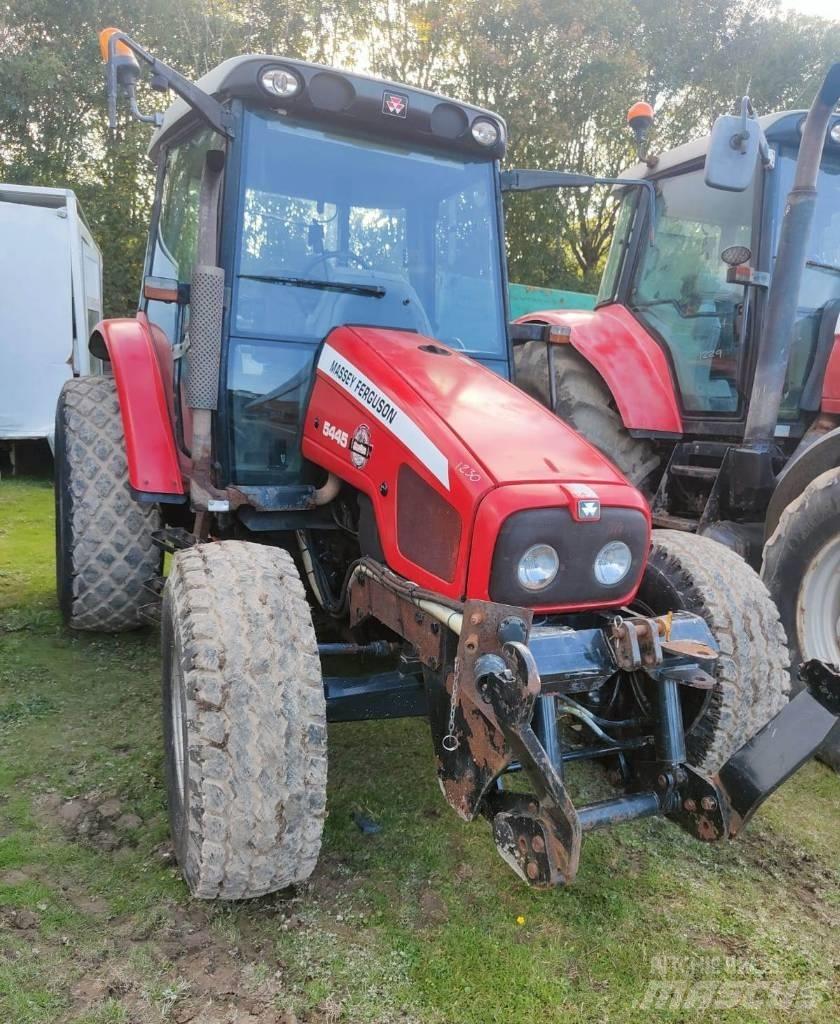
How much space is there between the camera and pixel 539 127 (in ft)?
42.0

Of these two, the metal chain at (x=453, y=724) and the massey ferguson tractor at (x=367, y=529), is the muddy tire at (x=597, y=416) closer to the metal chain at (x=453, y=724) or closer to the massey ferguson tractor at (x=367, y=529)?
the massey ferguson tractor at (x=367, y=529)

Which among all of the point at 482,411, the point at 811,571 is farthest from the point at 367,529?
the point at 811,571

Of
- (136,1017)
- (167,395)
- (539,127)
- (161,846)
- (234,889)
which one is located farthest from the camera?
(539,127)

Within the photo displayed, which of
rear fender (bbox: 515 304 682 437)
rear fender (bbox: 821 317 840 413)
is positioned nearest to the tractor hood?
rear fender (bbox: 515 304 682 437)

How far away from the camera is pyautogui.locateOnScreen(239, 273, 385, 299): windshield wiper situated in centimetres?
288

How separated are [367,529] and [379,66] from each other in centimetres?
1239

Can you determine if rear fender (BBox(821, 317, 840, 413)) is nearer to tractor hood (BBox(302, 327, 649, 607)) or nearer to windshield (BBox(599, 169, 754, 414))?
windshield (BBox(599, 169, 754, 414))

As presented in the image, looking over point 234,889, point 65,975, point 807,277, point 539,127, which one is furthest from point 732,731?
point 539,127

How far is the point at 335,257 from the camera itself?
3.01 metres

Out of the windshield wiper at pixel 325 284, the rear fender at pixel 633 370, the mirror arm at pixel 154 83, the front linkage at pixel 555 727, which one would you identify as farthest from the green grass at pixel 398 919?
the rear fender at pixel 633 370

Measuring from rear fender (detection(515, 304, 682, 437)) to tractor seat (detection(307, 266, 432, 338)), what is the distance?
5.80 ft

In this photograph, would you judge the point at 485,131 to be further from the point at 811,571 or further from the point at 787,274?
the point at 811,571

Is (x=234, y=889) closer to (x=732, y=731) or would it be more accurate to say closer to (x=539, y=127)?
(x=732, y=731)

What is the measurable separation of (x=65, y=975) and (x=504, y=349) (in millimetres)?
2486
